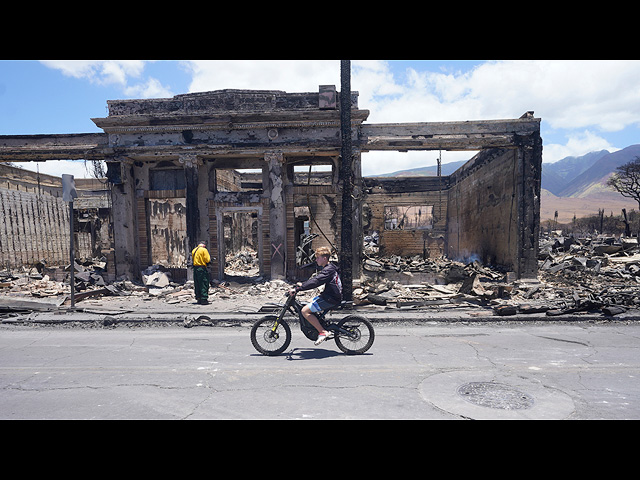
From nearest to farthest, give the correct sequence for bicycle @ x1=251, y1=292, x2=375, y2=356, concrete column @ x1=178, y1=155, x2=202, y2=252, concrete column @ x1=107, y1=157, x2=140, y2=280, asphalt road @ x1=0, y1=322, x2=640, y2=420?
1. asphalt road @ x1=0, y1=322, x2=640, y2=420
2. bicycle @ x1=251, y1=292, x2=375, y2=356
3. concrete column @ x1=178, y1=155, x2=202, y2=252
4. concrete column @ x1=107, y1=157, x2=140, y2=280

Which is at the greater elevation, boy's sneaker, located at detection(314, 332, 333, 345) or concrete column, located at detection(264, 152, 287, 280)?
concrete column, located at detection(264, 152, 287, 280)

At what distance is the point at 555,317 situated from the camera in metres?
8.74

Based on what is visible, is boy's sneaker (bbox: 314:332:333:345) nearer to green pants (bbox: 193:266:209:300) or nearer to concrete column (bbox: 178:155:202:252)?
green pants (bbox: 193:266:209:300)

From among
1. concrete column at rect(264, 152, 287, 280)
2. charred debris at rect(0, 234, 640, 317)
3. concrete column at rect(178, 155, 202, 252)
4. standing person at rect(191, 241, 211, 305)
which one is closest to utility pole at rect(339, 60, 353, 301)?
charred debris at rect(0, 234, 640, 317)

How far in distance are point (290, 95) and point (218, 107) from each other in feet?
8.88

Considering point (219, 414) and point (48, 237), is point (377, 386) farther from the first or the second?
point (48, 237)

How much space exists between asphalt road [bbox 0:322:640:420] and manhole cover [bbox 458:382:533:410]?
11 mm

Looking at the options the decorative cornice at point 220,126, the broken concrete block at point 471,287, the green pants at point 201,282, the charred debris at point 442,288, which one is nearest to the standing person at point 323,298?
the charred debris at point 442,288

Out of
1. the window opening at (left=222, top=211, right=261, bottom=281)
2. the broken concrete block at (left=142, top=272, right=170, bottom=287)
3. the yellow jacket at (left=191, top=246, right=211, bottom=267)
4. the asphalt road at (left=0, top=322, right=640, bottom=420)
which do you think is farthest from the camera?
the window opening at (left=222, top=211, right=261, bottom=281)

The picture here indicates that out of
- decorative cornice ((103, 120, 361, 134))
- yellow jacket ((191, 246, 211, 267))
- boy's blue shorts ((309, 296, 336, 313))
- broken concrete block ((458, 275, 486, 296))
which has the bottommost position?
broken concrete block ((458, 275, 486, 296))

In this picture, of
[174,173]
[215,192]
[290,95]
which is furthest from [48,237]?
[290,95]

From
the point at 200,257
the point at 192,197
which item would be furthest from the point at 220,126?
the point at 200,257

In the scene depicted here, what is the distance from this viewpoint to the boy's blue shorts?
19.9 ft

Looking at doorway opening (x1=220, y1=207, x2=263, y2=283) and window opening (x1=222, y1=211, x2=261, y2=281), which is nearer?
doorway opening (x1=220, y1=207, x2=263, y2=283)
